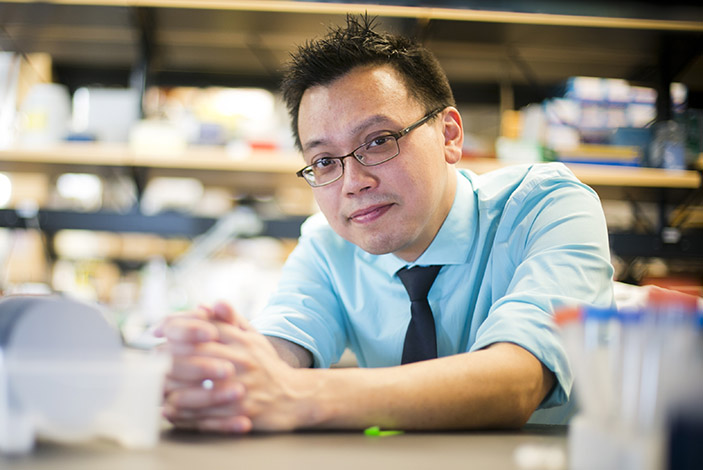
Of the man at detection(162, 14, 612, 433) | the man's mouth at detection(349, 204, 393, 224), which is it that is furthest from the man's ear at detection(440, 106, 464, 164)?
the man's mouth at detection(349, 204, 393, 224)

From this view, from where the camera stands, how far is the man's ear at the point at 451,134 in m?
1.42

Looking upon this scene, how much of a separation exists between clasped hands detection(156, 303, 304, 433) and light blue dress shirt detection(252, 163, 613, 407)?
12.0 inches

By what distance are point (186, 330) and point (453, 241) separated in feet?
2.38

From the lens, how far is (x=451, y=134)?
1436 millimetres

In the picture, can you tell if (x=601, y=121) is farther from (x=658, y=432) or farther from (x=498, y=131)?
(x=658, y=432)

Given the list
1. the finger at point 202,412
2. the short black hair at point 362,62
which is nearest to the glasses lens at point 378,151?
the short black hair at point 362,62

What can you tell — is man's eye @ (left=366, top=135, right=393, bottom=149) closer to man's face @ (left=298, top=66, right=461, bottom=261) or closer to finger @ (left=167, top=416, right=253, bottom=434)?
man's face @ (left=298, top=66, right=461, bottom=261)

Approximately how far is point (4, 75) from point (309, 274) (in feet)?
7.69

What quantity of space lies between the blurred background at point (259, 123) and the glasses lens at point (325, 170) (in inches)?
46.0

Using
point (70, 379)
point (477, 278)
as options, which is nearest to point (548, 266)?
point (477, 278)

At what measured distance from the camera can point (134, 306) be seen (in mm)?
2922

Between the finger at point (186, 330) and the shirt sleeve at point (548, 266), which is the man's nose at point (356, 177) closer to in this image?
the shirt sleeve at point (548, 266)

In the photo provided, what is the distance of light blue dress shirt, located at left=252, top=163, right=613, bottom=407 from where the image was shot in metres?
0.91

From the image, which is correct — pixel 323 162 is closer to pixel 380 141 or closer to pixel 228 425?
pixel 380 141
